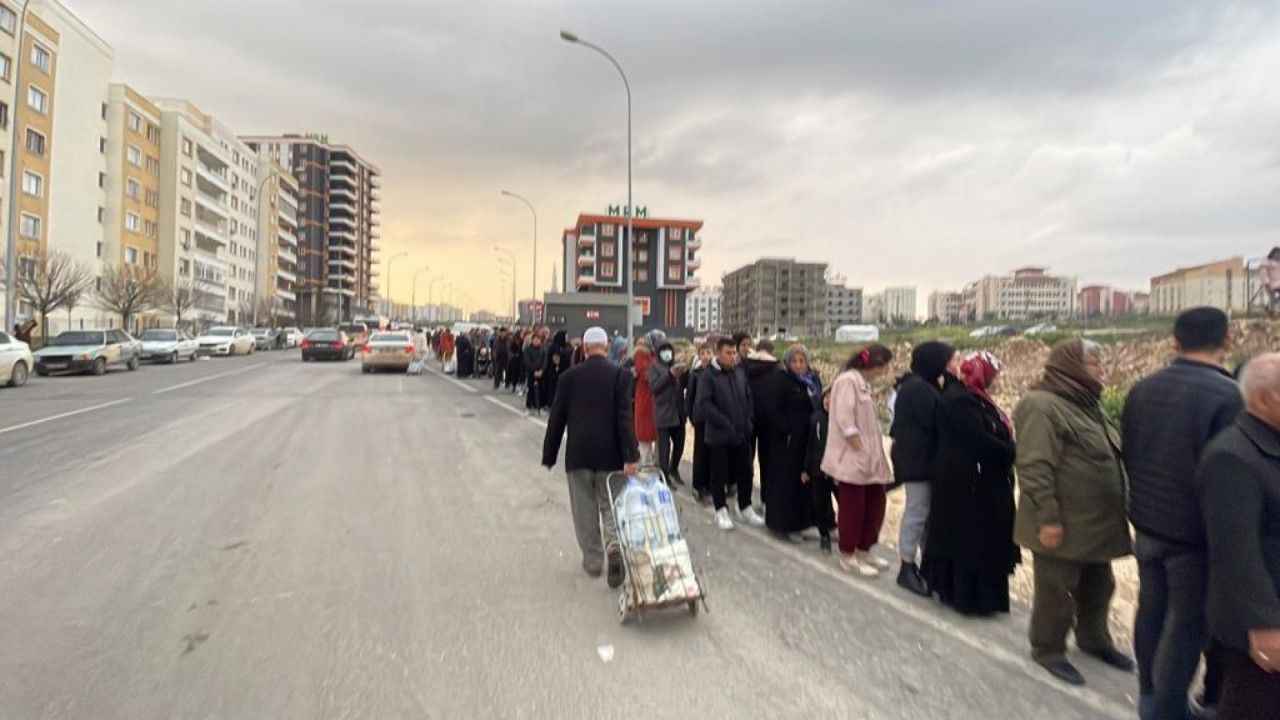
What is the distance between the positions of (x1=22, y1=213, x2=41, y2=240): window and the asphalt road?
167 feet

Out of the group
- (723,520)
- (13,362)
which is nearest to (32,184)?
(13,362)

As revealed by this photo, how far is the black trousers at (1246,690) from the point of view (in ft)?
8.11

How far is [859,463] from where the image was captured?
5.37 metres

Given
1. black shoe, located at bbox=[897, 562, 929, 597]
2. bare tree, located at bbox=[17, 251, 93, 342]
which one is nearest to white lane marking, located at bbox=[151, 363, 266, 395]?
bare tree, located at bbox=[17, 251, 93, 342]

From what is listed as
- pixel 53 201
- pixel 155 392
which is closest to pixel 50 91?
Answer: pixel 53 201

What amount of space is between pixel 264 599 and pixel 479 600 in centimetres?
138

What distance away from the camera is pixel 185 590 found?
4.82 m

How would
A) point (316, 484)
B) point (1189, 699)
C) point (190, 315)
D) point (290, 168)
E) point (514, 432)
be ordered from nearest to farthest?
point (1189, 699), point (316, 484), point (514, 432), point (190, 315), point (290, 168)

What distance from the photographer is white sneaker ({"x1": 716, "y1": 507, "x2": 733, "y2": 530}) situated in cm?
673

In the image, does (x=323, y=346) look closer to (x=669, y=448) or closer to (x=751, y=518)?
(x=669, y=448)

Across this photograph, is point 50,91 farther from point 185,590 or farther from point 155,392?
point 185,590

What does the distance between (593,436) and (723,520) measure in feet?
7.23

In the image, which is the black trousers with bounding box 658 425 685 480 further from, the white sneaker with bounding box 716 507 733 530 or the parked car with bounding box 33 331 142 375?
the parked car with bounding box 33 331 142 375

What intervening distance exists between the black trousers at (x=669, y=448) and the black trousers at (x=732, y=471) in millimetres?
1640
